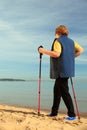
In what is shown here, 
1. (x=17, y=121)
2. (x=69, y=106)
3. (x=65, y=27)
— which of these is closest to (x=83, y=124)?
(x=69, y=106)

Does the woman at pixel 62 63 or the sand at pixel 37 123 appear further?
the woman at pixel 62 63

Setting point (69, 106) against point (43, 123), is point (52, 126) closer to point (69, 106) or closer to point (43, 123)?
point (43, 123)

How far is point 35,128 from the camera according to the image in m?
8.79

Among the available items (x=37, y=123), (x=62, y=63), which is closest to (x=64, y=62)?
(x=62, y=63)

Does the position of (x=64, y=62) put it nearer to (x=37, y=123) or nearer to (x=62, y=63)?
(x=62, y=63)

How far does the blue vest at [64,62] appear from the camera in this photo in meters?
9.58

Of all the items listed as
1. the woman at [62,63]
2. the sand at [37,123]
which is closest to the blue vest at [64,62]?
the woman at [62,63]

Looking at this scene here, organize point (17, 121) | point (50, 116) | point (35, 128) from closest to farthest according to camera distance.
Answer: point (35, 128) → point (17, 121) → point (50, 116)

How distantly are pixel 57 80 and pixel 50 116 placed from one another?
0.94m

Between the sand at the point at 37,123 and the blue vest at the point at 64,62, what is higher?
the blue vest at the point at 64,62

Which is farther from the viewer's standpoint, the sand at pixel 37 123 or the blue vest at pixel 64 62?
the blue vest at pixel 64 62

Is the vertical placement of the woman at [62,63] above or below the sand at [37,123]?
above

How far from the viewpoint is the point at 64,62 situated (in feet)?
31.5

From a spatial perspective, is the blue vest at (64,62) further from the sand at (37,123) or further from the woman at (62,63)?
the sand at (37,123)
